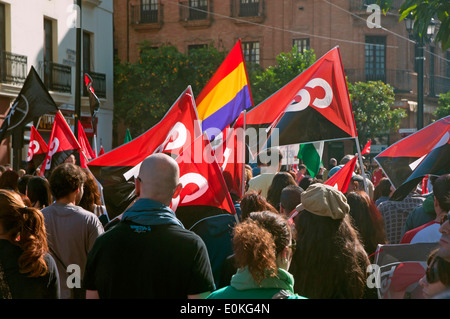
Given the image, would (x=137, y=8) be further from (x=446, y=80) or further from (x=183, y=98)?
(x=183, y=98)

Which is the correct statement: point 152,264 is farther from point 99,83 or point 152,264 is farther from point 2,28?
point 99,83

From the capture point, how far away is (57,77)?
73.2 ft

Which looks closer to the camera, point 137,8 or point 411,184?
point 411,184

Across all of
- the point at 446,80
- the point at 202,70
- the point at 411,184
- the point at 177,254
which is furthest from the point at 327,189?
the point at 446,80

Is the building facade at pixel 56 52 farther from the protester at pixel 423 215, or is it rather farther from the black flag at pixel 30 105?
the protester at pixel 423 215

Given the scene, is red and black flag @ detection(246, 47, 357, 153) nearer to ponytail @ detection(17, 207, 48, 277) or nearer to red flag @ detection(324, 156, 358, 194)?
red flag @ detection(324, 156, 358, 194)

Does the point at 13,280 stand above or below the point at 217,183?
below

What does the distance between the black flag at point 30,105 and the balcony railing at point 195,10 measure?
2608cm

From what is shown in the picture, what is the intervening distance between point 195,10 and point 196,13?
16 cm

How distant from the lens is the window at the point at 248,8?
34719mm

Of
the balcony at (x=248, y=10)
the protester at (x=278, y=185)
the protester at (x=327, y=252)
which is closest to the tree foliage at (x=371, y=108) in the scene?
the balcony at (x=248, y=10)

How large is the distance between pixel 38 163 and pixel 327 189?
7.43 metres

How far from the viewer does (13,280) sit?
345 cm
